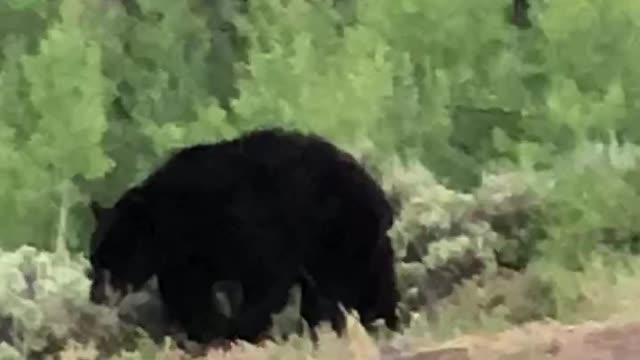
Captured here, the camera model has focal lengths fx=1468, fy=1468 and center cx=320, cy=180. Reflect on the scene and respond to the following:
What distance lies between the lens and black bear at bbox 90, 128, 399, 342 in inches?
103

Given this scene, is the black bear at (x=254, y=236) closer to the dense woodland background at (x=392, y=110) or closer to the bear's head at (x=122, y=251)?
the bear's head at (x=122, y=251)

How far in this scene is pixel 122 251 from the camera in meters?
2.67

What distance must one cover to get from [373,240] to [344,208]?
8 cm

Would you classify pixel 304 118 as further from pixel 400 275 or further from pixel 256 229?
pixel 256 229

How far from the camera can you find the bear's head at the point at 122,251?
264 cm

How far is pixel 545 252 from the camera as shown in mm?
3293

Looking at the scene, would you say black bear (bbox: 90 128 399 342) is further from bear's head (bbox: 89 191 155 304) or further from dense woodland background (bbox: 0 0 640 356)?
dense woodland background (bbox: 0 0 640 356)

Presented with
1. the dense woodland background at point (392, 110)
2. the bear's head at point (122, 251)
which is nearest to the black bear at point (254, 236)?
the bear's head at point (122, 251)

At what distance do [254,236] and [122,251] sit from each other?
0.25 metres

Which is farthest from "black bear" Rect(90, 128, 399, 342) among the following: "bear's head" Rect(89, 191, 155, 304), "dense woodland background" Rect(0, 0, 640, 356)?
"dense woodland background" Rect(0, 0, 640, 356)

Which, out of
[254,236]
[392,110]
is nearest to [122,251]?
[254,236]

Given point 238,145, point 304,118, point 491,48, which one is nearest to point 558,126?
point 491,48

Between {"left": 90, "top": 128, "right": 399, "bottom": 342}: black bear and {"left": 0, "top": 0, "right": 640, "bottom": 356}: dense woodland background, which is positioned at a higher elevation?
{"left": 0, "top": 0, "right": 640, "bottom": 356}: dense woodland background

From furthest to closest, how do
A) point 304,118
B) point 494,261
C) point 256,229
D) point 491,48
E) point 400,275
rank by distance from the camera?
point 491,48 → point 304,118 → point 494,261 → point 400,275 → point 256,229
